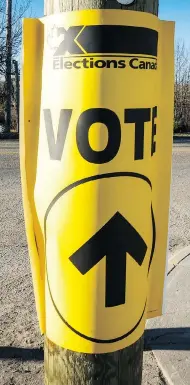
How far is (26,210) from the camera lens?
162 centimetres

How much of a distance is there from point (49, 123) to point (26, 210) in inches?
13.6

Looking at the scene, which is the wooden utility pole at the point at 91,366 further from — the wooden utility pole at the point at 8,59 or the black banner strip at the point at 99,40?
the wooden utility pole at the point at 8,59

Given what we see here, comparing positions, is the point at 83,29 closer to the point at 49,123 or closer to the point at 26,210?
the point at 49,123

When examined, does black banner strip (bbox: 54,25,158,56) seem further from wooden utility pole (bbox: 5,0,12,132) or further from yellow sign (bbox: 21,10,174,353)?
wooden utility pole (bbox: 5,0,12,132)

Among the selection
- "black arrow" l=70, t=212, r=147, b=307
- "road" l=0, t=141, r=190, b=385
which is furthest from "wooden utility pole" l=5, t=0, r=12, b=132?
"black arrow" l=70, t=212, r=147, b=307

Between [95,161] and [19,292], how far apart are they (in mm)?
2581

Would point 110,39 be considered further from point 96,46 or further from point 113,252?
point 113,252

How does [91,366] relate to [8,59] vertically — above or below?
below

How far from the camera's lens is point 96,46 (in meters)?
1.37

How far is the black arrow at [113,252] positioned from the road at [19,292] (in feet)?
4.53

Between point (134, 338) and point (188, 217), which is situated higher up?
point (134, 338)

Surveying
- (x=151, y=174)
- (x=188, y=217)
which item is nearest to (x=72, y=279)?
(x=151, y=174)

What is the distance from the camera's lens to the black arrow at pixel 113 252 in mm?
1480

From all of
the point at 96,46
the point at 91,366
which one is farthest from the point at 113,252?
the point at 96,46
